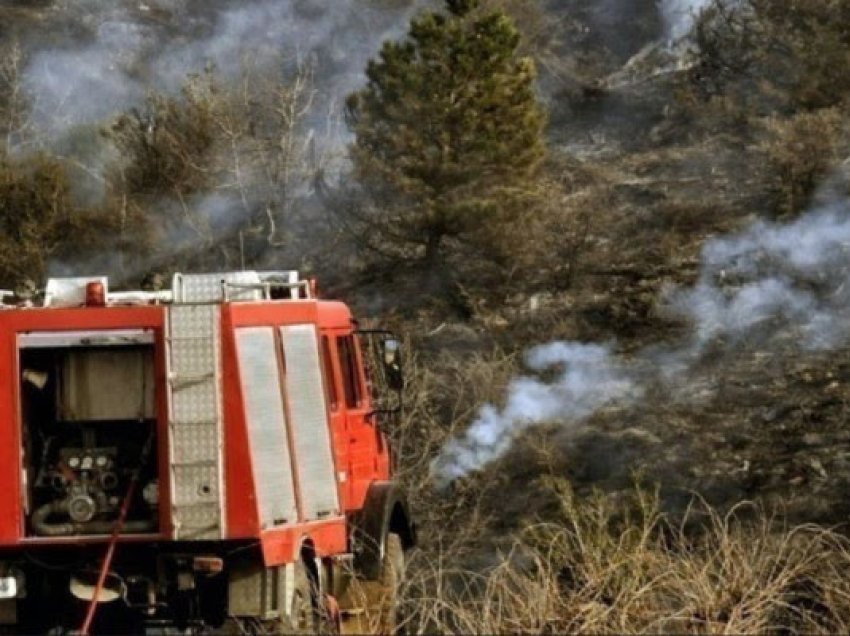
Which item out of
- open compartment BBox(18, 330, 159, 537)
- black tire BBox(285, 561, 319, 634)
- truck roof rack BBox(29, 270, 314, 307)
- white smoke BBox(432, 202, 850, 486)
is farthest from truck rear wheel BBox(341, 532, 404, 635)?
white smoke BBox(432, 202, 850, 486)

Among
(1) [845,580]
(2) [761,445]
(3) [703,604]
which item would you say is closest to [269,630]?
(3) [703,604]

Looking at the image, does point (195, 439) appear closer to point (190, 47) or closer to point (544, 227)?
point (544, 227)

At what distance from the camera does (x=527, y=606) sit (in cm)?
716

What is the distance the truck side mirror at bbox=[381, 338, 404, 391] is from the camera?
36.3 ft

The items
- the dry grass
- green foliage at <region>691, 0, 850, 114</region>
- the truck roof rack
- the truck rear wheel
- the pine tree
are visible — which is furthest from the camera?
green foliage at <region>691, 0, 850, 114</region>

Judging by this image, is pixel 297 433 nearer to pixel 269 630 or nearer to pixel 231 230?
pixel 269 630

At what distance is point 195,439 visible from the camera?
28.3 feet

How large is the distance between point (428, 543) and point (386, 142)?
31.5 feet

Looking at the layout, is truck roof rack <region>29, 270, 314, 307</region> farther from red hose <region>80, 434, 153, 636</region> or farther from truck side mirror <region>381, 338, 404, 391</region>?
truck side mirror <region>381, 338, 404, 391</region>

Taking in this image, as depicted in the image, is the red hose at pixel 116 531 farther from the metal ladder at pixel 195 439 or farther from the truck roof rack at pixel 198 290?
the truck roof rack at pixel 198 290

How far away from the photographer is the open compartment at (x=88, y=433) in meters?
9.04

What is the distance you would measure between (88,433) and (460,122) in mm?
15424

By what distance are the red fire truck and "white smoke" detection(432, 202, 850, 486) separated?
10277 millimetres

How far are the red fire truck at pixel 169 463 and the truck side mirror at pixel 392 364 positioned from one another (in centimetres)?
135
